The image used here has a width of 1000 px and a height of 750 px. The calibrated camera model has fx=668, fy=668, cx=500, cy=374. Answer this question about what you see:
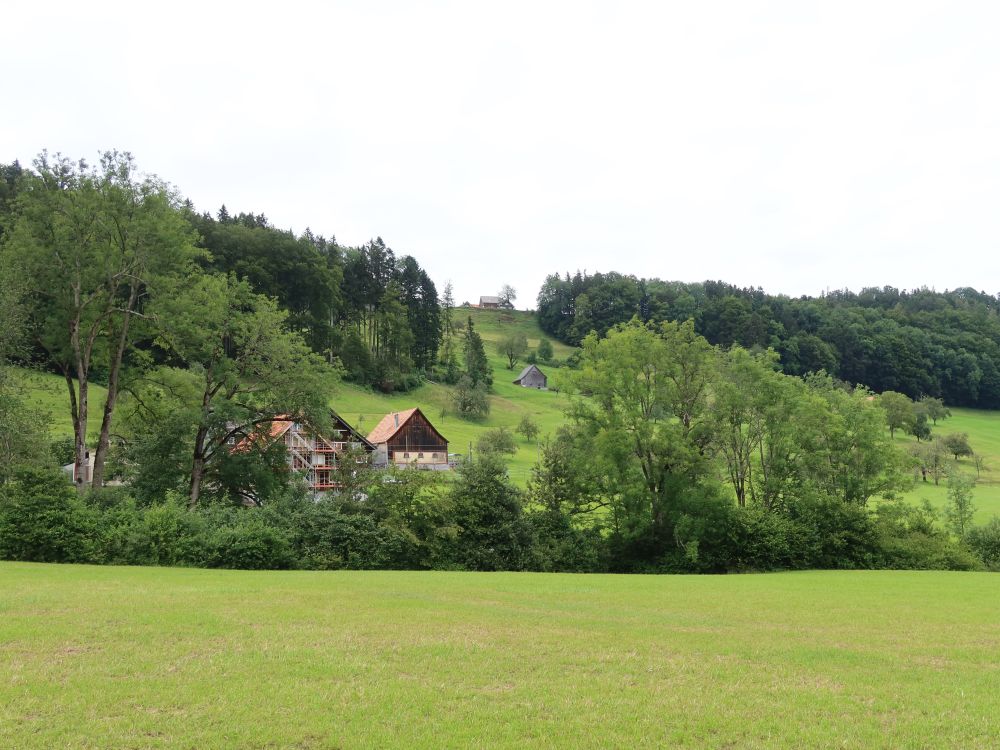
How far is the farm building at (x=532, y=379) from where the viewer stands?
122 meters

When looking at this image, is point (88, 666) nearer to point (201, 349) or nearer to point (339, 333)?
point (201, 349)

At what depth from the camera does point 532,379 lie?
12325 cm

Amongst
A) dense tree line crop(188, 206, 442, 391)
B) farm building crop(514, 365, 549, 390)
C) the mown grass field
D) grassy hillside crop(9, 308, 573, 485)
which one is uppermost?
dense tree line crop(188, 206, 442, 391)

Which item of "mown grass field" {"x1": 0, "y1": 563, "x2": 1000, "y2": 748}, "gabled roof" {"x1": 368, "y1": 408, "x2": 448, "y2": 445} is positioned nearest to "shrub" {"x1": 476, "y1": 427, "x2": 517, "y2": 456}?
"gabled roof" {"x1": 368, "y1": 408, "x2": 448, "y2": 445}

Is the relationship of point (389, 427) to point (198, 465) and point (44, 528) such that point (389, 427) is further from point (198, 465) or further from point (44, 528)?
point (44, 528)

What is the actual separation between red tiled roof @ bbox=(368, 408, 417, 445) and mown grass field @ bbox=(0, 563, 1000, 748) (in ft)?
164

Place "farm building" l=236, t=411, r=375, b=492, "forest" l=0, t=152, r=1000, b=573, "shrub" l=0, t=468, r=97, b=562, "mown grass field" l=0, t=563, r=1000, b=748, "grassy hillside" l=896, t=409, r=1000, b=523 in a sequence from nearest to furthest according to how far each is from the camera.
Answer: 1. "mown grass field" l=0, t=563, r=1000, b=748
2. "shrub" l=0, t=468, r=97, b=562
3. "forest" l=0, t=152, r=1000, b=573
4. "farm building" l=236, t=411, r=375, b=492
5. "grassy hillside" l=896, t=409, r=1000, b=523

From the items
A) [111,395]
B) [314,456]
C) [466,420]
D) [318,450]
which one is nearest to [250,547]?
[111,395]

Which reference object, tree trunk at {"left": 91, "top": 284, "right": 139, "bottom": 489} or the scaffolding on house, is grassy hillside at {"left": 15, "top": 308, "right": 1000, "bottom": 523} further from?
the scaffolding on house

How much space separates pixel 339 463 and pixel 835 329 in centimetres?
14864

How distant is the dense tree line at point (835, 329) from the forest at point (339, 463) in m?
99.1

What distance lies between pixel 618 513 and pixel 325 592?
20.9 m

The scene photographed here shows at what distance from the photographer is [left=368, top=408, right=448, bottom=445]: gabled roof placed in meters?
67.0

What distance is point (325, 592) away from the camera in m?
16.9
